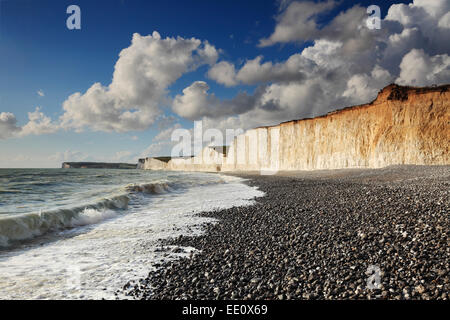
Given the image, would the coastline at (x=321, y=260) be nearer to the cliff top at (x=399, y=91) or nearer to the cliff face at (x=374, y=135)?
the cliff face at (x=374, y=135)

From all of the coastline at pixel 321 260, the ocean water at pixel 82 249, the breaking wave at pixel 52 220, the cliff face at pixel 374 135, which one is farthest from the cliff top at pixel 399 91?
the breaking wave at pixel 52 220

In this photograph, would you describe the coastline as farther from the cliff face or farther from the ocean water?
the cliff face

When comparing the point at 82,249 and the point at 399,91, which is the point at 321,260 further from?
the point at 399,91

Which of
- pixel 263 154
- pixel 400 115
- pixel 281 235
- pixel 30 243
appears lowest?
pixel 30 243

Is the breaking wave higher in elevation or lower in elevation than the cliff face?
lower

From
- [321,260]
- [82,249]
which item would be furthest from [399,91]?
[82,249]

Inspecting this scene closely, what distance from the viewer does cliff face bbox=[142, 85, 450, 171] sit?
95.6ft

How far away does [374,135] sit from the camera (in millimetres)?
34750

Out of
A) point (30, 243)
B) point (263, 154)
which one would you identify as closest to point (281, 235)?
point (30, 243)

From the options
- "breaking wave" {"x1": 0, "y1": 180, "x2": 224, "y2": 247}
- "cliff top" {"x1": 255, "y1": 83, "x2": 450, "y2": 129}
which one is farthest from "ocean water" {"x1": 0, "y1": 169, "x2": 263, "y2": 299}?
"cliff top" {"x1": 255, "y1": 83, "x2": 450, "y2": 129}

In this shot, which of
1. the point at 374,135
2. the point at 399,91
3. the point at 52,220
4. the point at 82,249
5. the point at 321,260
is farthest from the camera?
the point at 374,135
